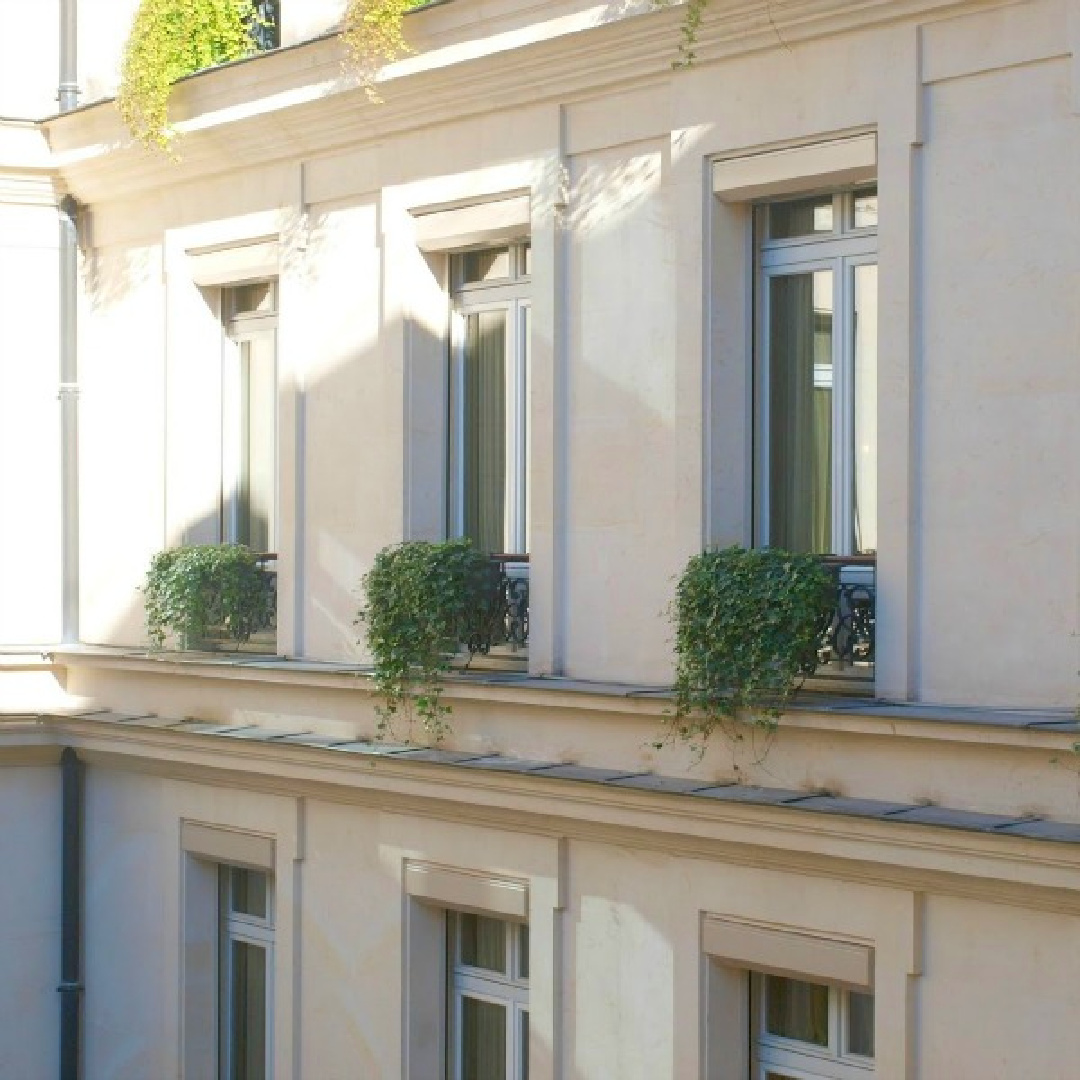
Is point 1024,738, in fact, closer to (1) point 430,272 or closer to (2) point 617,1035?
(2) point 617,1035

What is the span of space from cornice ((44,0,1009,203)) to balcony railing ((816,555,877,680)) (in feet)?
8.36

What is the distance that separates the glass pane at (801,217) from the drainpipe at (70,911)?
7.16 metres

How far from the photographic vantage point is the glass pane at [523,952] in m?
12.8

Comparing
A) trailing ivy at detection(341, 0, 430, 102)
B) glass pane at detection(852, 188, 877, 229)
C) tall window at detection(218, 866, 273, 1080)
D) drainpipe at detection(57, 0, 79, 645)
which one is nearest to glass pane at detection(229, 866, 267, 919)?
tall window at detection(218, 866, 273, 1080)

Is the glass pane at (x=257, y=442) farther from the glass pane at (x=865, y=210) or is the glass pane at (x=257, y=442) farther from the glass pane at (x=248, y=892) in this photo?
the glass pane at (x=865, y=210)

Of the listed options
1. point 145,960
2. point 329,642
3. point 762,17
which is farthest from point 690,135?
point 145,960

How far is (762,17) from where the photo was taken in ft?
35.7

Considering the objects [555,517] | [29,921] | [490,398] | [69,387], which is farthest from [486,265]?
[29,921]

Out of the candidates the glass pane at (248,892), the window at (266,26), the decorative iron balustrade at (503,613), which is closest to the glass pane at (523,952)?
the decorative iron balustrade at (503,613)

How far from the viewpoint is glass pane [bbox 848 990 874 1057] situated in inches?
424

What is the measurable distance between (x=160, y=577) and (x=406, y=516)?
2617 millimetres

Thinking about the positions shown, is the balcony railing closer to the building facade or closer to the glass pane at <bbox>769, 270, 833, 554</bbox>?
the building facade

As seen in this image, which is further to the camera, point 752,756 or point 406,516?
point 406,516

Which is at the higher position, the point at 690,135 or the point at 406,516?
the point at 690,135
